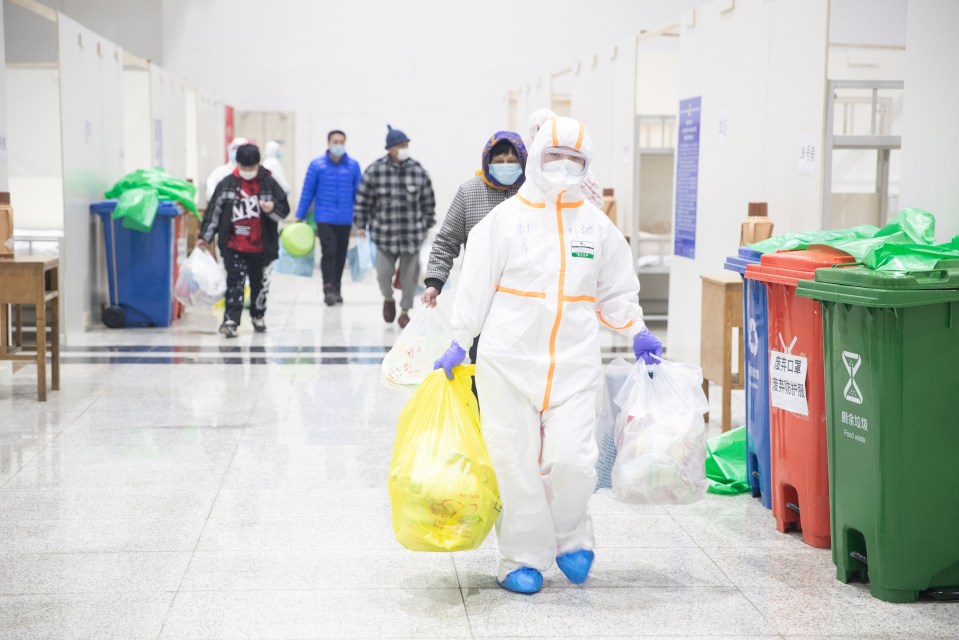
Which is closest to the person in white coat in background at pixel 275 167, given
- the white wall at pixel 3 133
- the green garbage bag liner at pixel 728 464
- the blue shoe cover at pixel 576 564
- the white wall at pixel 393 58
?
the white wall at pixel 3 133

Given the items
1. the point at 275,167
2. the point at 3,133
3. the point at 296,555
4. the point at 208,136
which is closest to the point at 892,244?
the point at 296,555

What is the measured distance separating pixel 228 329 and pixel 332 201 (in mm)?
2395

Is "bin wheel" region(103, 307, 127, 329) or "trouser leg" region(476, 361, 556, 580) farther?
"bin wheel" region(103, 307, 127, 329)

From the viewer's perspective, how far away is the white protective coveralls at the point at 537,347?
9.87 feet

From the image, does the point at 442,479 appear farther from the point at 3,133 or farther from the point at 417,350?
the point at 3,133

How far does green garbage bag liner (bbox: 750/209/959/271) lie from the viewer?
302 centimetres

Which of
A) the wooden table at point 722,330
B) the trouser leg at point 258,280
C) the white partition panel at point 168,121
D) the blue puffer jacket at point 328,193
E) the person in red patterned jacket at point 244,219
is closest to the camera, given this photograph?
the wooden table at point 722,330

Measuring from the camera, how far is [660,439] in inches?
120

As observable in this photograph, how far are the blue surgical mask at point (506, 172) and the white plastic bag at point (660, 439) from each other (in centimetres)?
117

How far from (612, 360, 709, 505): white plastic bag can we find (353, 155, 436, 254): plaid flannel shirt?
17.7ft

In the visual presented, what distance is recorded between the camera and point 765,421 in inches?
152

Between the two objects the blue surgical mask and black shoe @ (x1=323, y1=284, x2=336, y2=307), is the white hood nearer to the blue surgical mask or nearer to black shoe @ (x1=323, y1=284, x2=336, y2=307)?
the blue surgical mask

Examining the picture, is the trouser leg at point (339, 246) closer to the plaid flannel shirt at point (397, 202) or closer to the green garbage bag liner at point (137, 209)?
the plaid flannel shirt at point (397, 202)

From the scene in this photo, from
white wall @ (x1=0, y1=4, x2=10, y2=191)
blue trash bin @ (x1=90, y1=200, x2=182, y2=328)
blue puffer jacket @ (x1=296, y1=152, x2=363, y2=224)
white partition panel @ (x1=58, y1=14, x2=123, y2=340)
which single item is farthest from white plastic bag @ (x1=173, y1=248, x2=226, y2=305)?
blue puffer jacket @ (x1=296, y1=152, x2=363, y2=224)
